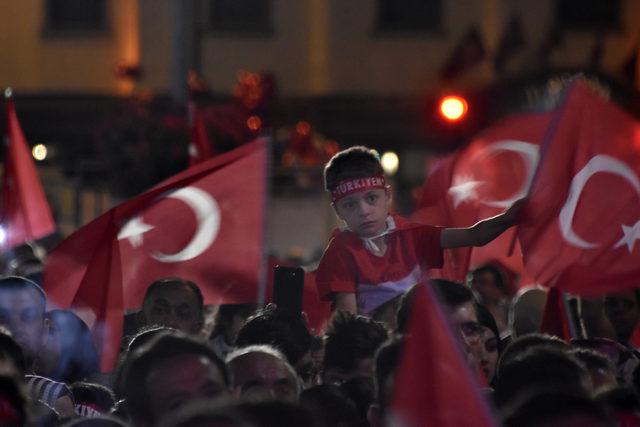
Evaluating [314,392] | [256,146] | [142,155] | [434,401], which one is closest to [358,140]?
[142,155]

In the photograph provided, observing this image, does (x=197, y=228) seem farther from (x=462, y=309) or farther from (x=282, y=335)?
(x=462, y=309)

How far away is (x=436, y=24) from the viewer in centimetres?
2734

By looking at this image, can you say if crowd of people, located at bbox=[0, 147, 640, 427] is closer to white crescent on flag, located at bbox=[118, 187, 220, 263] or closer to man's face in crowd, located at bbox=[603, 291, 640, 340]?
man's face in crowd, located at bbox=[603, 291, 640, 340]

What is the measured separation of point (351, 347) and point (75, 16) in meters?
21.9

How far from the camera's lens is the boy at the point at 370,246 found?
7027 millimetres

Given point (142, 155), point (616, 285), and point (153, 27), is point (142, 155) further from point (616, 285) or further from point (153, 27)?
point (616, 285)

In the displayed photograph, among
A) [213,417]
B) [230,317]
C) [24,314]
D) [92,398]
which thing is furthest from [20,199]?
[213,417]

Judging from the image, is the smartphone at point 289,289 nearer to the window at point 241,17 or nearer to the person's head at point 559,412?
the person's head at point 559,412

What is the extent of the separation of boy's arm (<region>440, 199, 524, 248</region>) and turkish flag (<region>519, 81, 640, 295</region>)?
131mm

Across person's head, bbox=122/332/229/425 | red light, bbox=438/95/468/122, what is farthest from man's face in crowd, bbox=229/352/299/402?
red light, bbox=438/95/468/122

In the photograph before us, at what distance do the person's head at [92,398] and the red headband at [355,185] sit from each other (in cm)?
129

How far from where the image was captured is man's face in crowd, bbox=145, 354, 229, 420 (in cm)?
493

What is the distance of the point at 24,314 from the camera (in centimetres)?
705

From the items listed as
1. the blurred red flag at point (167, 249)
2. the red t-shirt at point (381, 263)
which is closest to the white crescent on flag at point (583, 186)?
the red t-shirt at point (381, 263)
